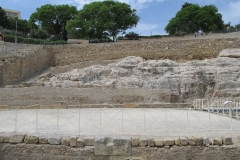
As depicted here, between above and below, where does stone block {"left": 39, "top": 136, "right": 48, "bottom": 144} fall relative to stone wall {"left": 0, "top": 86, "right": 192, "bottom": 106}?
below

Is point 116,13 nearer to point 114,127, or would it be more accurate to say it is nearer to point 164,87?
point 164,87

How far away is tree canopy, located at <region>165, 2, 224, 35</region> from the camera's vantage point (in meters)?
47.0

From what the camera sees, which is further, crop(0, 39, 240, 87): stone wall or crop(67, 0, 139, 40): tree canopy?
crop(67, 0, 139, 40): tree canopy

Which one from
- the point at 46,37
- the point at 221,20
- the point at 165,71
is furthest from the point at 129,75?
the point at 221,20

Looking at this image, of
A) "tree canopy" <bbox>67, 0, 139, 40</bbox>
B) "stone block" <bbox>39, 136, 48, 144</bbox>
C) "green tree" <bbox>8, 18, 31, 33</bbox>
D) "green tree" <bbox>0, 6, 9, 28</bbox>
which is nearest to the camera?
"stone block" <bbox>39, 136, 48, 144</bbox>

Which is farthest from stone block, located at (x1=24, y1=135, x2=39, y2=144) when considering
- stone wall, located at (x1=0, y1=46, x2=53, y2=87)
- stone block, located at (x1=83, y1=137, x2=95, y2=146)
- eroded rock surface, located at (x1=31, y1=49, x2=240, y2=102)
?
stone wall, located at (x1=0, y1=46, x2=53, y2=87)

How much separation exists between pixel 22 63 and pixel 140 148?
69.5ft

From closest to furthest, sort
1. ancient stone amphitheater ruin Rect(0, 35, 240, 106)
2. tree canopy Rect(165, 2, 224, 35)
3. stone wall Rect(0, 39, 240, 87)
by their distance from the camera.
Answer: ancient stone amphitheater ruin Rect(0, 35, 240, 106)
stone wall Rect(0, 39, 240, 87)
tree canopy Rect(165, 2, 224, 35)

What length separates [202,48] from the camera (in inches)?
1099

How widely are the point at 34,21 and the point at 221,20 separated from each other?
36.1 m

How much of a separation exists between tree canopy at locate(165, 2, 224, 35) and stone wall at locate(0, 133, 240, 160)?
1641 inches

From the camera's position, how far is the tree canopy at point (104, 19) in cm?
4000

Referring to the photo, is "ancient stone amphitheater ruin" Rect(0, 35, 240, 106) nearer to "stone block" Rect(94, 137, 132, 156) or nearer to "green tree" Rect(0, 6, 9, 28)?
"stone block" Rect(94, 137, 132, 156)

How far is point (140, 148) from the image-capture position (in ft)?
24.8
